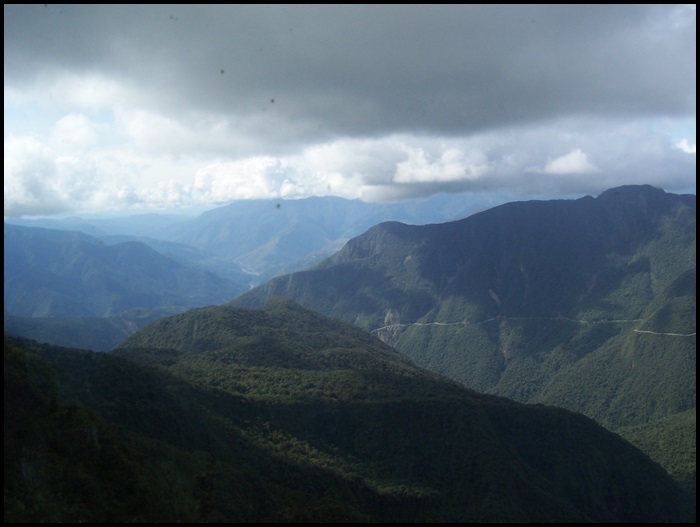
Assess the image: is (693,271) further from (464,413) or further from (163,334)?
(163,334)

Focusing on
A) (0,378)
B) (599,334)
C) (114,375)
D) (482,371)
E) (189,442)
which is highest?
(0,378)

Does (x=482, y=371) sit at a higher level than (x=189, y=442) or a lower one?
lower

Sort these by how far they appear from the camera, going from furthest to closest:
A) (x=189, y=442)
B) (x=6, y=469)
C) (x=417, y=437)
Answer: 1. (x=417, y=437)
2. (x=189, y=442)
3. (x=6, y=469)

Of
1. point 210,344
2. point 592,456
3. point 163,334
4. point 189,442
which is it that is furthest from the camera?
point 163,334

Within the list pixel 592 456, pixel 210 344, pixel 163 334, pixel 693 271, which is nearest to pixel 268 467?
pixel 592 456

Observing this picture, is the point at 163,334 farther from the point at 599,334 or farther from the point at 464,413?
the point at 599,334

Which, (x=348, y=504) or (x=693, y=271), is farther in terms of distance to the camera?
(x=693, y=271)
